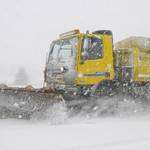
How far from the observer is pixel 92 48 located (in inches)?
428

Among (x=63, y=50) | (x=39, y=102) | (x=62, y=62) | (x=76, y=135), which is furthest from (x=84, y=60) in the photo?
(x=76, y=135)

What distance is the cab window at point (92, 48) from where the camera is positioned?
10.7 metres

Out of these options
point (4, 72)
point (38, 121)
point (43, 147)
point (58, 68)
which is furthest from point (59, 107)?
point (4, 72)

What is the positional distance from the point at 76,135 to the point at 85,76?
3.14 m

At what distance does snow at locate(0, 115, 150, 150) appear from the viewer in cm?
672

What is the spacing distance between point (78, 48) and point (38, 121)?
221 centimetres

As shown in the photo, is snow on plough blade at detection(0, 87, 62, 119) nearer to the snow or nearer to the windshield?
the snow

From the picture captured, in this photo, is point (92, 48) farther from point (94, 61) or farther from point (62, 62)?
point (62, 62)

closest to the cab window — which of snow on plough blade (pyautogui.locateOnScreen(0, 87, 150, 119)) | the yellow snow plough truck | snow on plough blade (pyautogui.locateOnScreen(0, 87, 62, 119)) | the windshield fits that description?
the yellow snow plough truck

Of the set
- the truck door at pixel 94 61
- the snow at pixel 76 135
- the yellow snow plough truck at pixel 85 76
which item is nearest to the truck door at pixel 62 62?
the yellow snow plough truck at pixel 85 76

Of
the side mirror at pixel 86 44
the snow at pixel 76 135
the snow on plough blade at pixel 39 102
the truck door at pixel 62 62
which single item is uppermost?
the side mirror at pixel 86 44

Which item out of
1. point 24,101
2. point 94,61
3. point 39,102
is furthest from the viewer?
point 94,61

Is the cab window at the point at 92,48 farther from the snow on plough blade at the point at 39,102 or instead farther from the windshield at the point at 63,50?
the snow on plough blade at the point at 39,102

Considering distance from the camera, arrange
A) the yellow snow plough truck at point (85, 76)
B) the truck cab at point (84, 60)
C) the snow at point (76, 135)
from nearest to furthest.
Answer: the snow at point (76, 135) < the yellow snow plough truck at point (85, 76) < the truck cab at point (84, 60)
